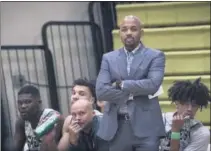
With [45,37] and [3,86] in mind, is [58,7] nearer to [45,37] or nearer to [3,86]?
[45,37]

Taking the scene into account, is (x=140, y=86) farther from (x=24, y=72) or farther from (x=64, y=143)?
(x=24, y=72)

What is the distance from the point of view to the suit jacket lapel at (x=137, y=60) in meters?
1.70

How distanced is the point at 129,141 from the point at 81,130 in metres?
0.17

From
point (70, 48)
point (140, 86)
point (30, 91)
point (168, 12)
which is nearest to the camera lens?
point (140, 86)

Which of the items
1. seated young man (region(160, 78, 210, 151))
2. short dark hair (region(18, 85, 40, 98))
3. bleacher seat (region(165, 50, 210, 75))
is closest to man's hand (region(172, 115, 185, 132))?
seated young man (region(160, 78, 210, 151))

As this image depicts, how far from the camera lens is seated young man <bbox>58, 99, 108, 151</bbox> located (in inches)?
69.6

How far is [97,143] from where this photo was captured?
5.81 feet

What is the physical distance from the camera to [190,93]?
1797 mm

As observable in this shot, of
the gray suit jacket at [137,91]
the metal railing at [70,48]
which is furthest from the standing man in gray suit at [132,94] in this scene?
the metal railing at [70,48]

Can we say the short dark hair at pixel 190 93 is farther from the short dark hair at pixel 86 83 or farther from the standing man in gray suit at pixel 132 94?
the short dark hair at pixel 86 83

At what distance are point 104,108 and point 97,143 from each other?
123 mm

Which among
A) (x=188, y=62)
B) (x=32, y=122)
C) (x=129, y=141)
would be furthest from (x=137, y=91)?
(x=188, y=62)

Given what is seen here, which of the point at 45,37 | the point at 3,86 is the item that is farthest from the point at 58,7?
the point at 3,86

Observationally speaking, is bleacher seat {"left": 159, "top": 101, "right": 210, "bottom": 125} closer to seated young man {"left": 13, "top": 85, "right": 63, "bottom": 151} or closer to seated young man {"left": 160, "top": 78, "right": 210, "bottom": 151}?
seated young man {"left": 160, "top": 78, "right": 210, "bottom": 151}
